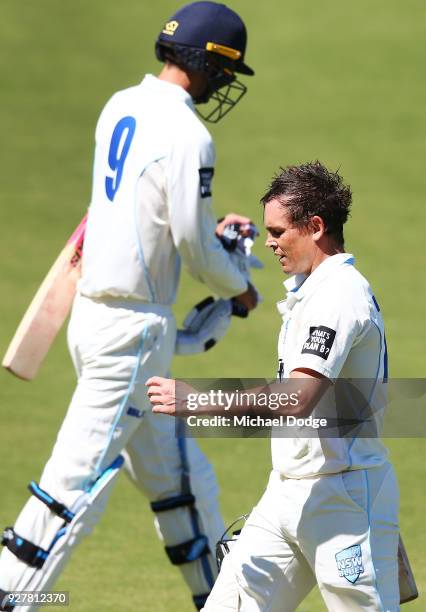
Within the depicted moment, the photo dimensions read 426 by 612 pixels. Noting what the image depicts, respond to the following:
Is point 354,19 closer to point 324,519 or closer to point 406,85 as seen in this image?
point 406,85

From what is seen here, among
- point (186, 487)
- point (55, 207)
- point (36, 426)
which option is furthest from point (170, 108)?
point (55, 207)

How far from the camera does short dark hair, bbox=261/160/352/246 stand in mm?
4129

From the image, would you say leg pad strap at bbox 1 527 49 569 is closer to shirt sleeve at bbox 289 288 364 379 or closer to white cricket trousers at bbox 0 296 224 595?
white cricket trousers at bbox 0 296 224 595

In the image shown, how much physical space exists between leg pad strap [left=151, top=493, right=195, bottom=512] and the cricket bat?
2.61 feet

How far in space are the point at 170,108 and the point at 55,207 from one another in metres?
6.76

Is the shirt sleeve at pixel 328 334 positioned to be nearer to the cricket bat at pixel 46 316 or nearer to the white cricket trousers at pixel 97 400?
the white cricket trousers at pixel 97 400

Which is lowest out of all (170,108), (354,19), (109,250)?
(109,250)

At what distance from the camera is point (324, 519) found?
4.09 m

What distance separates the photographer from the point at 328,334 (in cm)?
386

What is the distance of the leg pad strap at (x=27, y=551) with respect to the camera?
207 inches

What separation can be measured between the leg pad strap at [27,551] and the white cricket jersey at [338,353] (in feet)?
4.70

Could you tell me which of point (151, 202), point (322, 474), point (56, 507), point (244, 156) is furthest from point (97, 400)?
point (244, 156)

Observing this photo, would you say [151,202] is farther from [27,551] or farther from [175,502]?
[27,551]

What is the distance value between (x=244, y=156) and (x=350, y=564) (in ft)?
30.2
